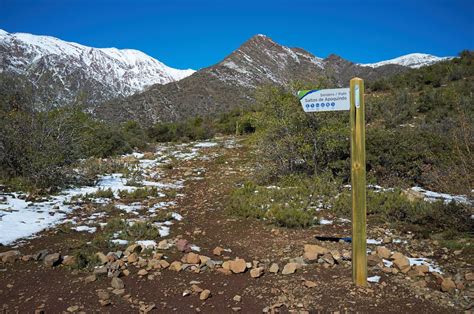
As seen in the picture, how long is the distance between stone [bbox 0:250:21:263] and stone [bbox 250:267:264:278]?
3.14m

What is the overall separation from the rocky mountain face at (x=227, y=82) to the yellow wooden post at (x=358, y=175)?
28.4 meters

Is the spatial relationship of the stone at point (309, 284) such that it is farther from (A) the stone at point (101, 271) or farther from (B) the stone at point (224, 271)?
(A) the stone at point (101, 271)

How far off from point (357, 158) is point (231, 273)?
6.95 feet

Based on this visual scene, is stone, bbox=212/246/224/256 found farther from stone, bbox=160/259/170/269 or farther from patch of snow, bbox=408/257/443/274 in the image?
patch of snow, bbox=408/257/443/274

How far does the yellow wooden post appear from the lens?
4004 millimetres

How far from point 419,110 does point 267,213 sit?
48.1ft

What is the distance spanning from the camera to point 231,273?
4.61 meters

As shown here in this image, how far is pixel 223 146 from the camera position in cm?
1889

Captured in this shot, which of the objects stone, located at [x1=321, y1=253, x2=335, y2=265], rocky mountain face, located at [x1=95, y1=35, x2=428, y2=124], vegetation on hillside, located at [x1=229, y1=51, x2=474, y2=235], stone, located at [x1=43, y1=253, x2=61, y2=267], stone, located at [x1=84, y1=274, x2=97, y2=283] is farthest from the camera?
rocky mountain face, located at [x1=95, y1=35, x2=428, y2=124]

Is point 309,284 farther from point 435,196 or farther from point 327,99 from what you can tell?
point 435,196

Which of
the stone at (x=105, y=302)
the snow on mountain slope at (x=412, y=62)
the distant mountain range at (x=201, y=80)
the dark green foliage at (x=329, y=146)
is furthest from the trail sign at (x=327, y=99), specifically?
the snow on mountain slope at (x=412, y=62)

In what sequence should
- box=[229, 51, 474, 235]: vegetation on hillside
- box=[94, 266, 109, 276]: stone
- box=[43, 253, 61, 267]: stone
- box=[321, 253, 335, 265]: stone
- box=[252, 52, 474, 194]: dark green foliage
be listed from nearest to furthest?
box=[94, 266, 109, 276]: stone → box=[43, 253, 61, 267]: stone → box=[321, 253, 335, 265]: stone → box=[229, 51, 474, 235]: vegetation on hillside → box=[252, 52, 474, 194]: dark green foliage

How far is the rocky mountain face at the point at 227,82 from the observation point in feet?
148

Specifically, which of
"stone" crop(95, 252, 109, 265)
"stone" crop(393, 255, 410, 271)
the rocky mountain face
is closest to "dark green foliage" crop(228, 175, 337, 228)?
"stone" crop(393, 255, 410, 271)
